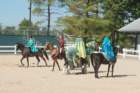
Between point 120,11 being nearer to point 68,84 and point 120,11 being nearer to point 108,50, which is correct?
point 108,50

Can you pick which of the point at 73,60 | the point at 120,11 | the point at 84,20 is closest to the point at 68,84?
the point at 73,60

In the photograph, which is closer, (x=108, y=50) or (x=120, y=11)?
(x=108, y=50)

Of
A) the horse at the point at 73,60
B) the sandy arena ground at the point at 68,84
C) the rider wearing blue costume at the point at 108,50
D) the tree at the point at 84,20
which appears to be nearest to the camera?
the sandy arena ground at the point at 68,84

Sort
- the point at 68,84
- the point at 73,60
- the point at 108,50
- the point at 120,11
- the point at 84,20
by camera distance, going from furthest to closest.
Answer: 1. the point at 84,20
2. the point at 120,11
3. the point at 73,60
4. the point at 108,50
5. the point at 68,84

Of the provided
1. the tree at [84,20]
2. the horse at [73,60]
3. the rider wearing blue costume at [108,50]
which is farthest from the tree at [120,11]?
the rider wearing blue costume at [108,50]

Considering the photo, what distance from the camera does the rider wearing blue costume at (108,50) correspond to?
2095 cm

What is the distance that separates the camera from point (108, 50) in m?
21.0

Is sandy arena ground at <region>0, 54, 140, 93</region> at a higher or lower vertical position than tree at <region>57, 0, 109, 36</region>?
lower

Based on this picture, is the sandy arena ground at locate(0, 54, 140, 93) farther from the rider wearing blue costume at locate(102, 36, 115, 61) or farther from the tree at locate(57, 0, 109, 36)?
the tree at locate(57, 0, 109, 36)

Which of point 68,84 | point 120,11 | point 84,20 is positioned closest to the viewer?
point 68,84

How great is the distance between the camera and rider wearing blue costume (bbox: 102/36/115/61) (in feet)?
68.7

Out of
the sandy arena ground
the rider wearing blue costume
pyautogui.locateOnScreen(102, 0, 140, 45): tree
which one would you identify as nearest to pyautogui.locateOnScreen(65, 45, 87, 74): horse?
the sandy arena ground

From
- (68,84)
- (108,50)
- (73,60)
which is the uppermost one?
(108,50)

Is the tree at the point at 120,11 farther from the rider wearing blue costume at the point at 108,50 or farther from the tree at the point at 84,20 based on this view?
the rider wearing blue costume at the point at 108,50
